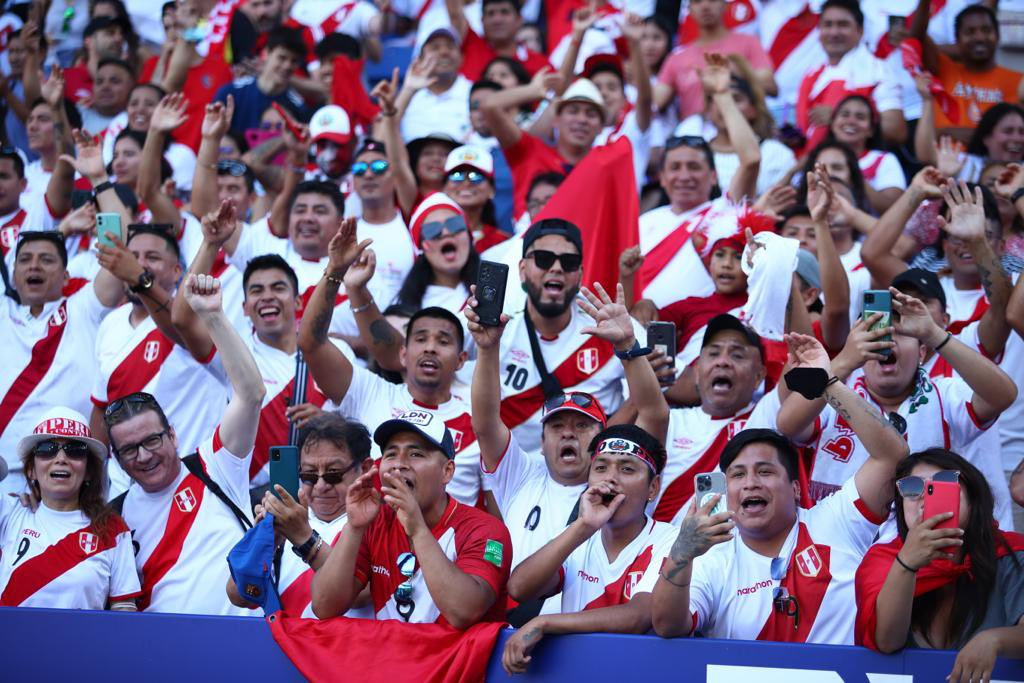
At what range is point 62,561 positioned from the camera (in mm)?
5344

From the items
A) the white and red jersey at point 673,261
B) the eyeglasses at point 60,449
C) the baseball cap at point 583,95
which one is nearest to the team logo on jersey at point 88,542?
the eyeglasses at point 60,449

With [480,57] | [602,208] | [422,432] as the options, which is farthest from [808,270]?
[480,57]

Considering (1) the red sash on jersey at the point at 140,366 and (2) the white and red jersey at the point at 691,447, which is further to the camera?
(1) the red sash on jersey at the point at 140,366

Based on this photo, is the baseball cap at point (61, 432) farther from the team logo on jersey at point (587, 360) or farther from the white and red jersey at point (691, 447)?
the white and red jersey at point (691, 447)

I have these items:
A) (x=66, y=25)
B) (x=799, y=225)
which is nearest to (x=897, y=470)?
(x=799, y=225)

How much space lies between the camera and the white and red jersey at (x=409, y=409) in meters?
5.78

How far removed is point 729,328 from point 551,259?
0.95 metres

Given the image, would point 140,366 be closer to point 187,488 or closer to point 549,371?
point 187,488

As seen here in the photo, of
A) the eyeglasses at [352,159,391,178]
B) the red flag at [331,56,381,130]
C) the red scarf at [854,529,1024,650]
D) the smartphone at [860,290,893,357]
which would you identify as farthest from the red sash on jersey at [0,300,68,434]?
the red scarf at [854,529,1024,650]

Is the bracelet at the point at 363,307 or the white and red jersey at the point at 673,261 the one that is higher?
the white and red jersey at the point at 673,261

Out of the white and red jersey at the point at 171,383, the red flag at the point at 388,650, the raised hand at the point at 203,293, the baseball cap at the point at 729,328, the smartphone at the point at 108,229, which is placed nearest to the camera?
the red flag at the point at 388,650

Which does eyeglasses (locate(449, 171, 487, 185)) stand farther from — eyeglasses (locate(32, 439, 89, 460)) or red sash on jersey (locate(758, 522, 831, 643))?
red sash on jersey (locate(758, 522, 831, 643))

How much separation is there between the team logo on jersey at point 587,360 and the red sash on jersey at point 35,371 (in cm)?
289

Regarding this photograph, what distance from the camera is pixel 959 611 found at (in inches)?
170
